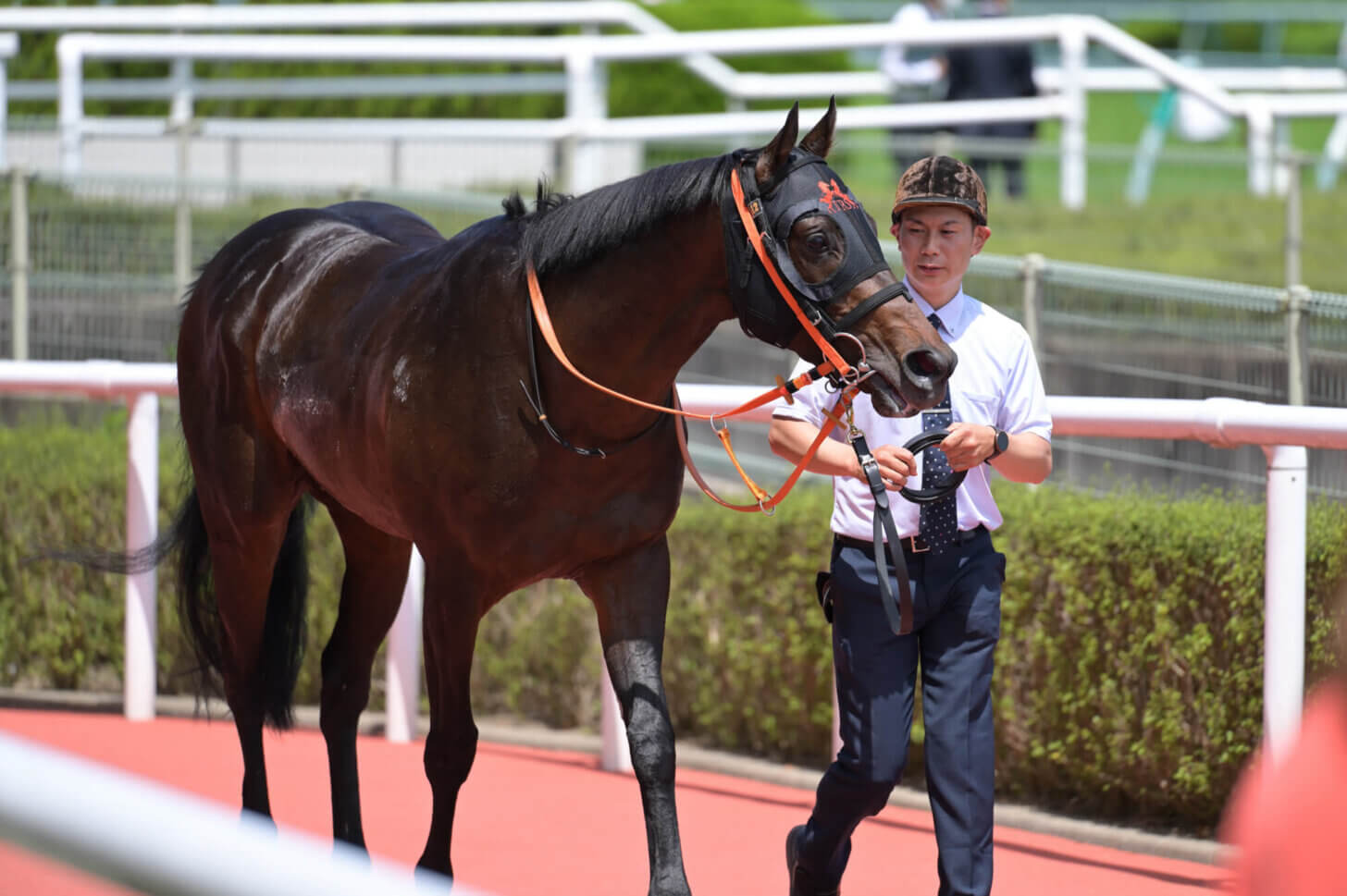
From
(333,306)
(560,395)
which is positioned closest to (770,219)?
(560,395)

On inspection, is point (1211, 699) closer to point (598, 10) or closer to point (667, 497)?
point (667, 497)

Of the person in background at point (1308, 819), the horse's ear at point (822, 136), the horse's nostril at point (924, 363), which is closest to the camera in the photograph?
the person in background at point (1308, 819)

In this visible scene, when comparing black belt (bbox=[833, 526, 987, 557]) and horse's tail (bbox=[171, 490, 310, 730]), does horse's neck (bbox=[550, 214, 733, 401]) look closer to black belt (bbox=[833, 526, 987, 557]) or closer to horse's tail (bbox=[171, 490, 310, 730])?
black belt (bbox=[833, 526, 987, 557])

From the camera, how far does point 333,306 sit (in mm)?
4141

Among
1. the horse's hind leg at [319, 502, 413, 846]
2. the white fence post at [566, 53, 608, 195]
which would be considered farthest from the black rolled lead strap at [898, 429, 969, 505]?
the white fence post at [566, 53, 608, 195]

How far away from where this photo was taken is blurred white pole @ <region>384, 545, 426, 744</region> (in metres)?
5.59

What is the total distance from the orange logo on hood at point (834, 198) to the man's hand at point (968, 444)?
1.52ft

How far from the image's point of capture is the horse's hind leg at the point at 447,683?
3.60 meters

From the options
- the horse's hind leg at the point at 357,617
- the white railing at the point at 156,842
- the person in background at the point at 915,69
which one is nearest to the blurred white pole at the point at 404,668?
the horse's hind leg at the point at 357,617

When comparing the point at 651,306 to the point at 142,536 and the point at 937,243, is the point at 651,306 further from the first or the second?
the point at 142,536

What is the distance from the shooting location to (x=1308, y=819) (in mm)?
1127

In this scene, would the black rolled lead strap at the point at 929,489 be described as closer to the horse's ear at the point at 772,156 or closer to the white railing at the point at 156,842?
the horse's ear at the point at 772,156

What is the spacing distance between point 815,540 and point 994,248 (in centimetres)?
479

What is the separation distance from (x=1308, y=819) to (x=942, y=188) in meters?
2.28
